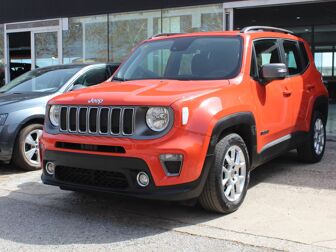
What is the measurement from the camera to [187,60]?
5738 millimetres

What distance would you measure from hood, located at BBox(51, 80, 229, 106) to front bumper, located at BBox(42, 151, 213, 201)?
52cm

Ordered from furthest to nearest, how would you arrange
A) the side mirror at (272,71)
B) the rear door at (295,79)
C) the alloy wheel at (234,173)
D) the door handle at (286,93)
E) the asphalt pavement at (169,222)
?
the rear door at (295,79)
the door handle at (286,93)
the side mirror at (272,71)
the alloy wheel at (234,173)
the asphalt pavement at (169,222)

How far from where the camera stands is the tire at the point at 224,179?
4.66 metres

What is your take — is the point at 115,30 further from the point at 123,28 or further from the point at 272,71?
the point at 272,71

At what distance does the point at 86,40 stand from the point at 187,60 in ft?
25.9

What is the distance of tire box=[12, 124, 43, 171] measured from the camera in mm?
7023

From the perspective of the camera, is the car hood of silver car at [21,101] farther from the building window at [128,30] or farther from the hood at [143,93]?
the building window at [128,30]

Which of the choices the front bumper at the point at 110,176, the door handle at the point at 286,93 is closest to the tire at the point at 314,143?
Answer: the door handle at the point at 286,93

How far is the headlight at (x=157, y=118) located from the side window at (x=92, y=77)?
12.1ft

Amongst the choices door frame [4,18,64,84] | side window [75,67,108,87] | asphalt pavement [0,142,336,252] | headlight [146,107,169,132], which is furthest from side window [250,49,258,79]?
door frame [4,18,64,84]

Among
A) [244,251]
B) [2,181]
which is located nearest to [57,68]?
[2,181]

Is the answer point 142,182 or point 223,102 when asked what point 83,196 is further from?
point 223,102

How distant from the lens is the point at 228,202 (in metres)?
4.86

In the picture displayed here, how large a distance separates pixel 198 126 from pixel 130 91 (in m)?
0.83
